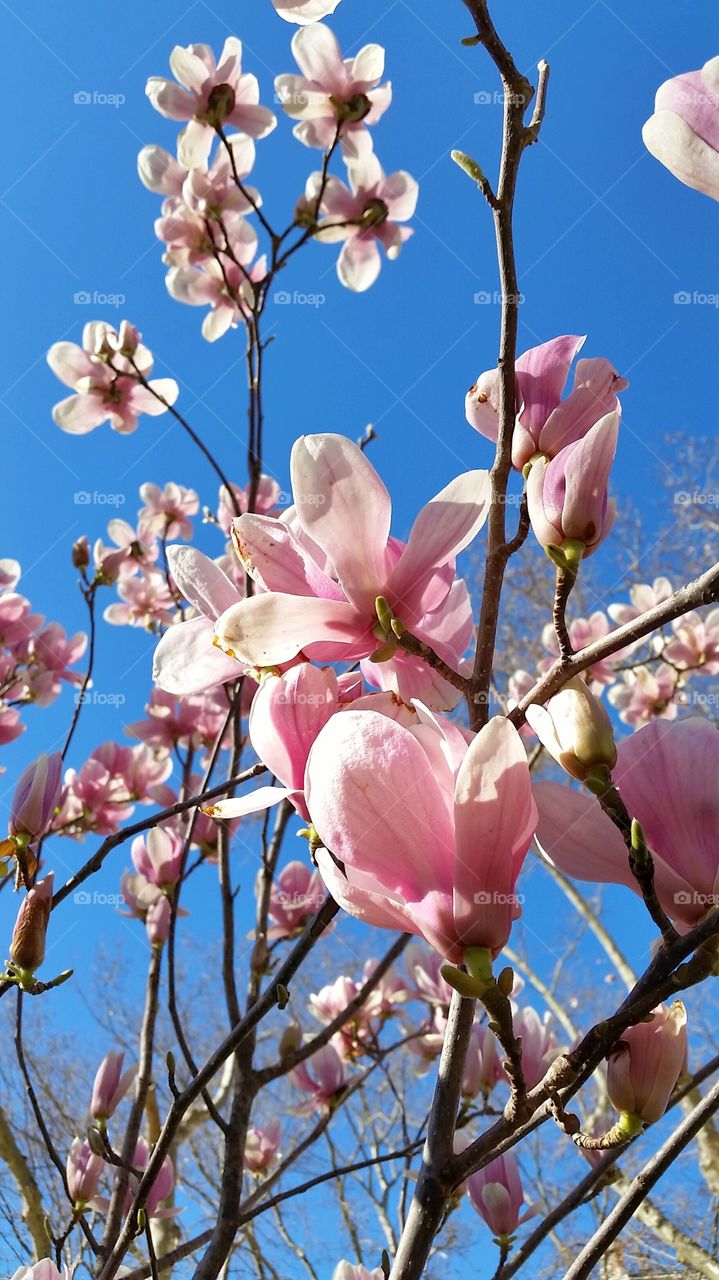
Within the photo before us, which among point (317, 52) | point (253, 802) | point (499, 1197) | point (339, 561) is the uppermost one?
point (317, 52)

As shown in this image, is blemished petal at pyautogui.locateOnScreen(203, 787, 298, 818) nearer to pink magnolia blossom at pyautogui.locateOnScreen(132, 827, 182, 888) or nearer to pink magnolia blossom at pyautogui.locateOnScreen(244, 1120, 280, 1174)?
pink magnolia blossom at pyautogui.locateOnScreen(132, 827, 182, 888)

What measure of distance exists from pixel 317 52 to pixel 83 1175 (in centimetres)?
Result: 245

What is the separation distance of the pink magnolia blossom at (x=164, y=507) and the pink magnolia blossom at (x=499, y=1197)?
2227mm

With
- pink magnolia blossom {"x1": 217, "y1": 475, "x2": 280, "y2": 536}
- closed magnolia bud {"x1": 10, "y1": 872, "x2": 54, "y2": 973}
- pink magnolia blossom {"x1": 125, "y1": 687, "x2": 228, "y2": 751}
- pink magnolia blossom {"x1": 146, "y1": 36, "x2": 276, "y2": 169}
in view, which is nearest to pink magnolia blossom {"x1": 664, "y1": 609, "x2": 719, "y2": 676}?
pink magnolia blossom {"x1": 217, "y1": 475, "x2": 280, "y2": 536}

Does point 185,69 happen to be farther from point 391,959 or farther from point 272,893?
point 391,959

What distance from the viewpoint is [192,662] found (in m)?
0.84

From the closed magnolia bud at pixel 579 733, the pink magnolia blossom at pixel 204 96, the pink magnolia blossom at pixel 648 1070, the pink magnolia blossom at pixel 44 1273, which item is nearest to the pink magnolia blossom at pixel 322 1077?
the pink magnolia blossom at pixel 44 1273

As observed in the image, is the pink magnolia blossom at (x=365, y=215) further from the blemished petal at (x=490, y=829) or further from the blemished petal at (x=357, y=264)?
the blemished petal at (x=490, y=829)

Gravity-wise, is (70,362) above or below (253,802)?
above

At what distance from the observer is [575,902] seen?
5.78 meters

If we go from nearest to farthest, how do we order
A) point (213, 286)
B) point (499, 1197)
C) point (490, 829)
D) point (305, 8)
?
1. point (490, 829)
2. point (305, 8)
3. point (499, 1197)
4. point (213, 286)

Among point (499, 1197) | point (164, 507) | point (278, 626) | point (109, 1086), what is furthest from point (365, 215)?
point (499, 1197)

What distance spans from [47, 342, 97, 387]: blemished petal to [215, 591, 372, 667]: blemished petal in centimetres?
179

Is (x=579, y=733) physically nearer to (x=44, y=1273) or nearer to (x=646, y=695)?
(x=44, y=1273)
